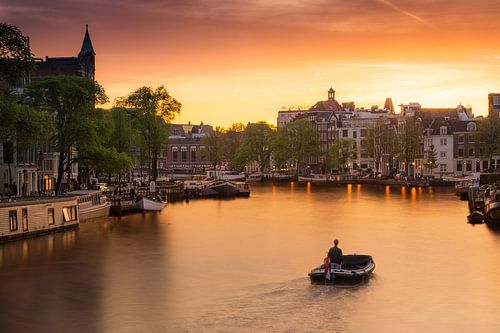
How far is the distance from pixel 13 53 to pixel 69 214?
17.2 metres

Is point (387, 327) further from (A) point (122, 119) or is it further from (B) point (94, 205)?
(A) point (122, 119)

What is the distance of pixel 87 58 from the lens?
15350 centimetres

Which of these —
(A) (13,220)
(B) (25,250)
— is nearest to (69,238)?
(A) (13,220)

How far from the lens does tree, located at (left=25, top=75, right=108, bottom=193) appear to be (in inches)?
3241

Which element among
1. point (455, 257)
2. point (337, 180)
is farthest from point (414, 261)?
point (337, 180)

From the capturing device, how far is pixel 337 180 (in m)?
189

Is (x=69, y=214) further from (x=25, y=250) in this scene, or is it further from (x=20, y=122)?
(x=25, y=250)

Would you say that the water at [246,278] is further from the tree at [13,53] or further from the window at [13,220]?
the tree at [13,53]

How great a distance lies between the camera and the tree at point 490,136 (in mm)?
153750

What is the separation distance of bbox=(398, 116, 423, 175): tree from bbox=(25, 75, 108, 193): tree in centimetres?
10053

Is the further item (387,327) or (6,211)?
(6,211)

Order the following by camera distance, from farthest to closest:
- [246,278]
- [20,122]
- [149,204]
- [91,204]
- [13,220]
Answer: [149,204], [91,204], [13,220], [20,122], [246,278]

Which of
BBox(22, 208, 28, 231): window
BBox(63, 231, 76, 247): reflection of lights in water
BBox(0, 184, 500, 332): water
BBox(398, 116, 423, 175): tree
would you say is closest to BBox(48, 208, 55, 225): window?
BBox(63, 231, 76, 247): reflection of lights in water

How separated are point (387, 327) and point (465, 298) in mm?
7851
